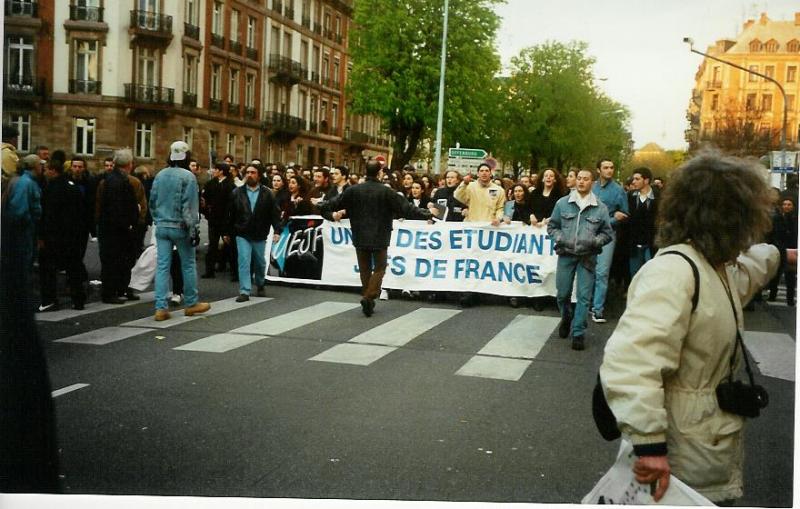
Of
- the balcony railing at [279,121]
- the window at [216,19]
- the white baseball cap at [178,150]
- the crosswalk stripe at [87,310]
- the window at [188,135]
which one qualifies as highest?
the window at [216,19]

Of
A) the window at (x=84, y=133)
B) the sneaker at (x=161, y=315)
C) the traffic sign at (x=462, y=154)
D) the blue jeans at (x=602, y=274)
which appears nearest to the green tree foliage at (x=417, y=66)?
the traffic sign at (x=462, y=154)

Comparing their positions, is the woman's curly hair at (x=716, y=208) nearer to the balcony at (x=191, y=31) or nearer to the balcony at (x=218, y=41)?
the balcony at (x=218, y=41)

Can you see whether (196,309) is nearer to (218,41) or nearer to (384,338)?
(384,338)

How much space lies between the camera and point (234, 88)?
602cm

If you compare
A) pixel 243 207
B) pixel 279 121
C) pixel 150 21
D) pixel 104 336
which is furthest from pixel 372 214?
pixel 150 21

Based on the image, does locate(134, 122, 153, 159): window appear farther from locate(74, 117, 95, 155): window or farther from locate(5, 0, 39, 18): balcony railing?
locate(5, 0, 39, 18): balcony railing

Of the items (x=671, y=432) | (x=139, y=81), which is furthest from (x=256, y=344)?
(x=671, y=432)

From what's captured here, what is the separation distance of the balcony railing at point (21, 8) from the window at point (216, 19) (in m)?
1.13

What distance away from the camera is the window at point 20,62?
508 cm

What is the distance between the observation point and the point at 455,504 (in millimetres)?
4250

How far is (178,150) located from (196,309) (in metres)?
1.68

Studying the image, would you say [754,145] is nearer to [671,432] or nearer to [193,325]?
[671,432]

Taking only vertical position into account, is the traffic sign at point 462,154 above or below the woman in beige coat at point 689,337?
above

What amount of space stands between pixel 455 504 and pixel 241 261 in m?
6.21
